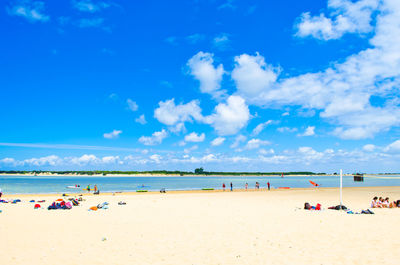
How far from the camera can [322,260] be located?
988cm

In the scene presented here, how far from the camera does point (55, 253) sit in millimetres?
10875

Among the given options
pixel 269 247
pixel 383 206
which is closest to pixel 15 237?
pixel 269 247

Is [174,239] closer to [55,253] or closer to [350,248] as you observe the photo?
[55,253]

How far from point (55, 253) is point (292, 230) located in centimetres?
1120

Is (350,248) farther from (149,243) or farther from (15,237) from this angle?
(15,237)

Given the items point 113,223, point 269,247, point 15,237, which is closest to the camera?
point 269,247

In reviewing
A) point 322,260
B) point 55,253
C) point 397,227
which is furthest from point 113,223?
point 397,227

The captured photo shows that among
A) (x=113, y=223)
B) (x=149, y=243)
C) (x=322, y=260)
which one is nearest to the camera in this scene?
(x=322, y=260)

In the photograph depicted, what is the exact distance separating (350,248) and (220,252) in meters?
5.17

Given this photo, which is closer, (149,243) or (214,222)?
(149,243)

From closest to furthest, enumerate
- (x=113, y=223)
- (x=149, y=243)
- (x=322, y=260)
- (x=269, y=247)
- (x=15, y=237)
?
(x=322, y=260), (x=269, y=247), (x=149, y=243), (x=15, y=237), (x=113, y=223)

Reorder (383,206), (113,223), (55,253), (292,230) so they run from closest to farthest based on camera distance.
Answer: (55,253) → (292,230) → (113,223) → (383,206)

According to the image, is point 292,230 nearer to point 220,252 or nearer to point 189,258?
point 220,252

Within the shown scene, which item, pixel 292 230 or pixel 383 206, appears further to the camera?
pixel 383 206
